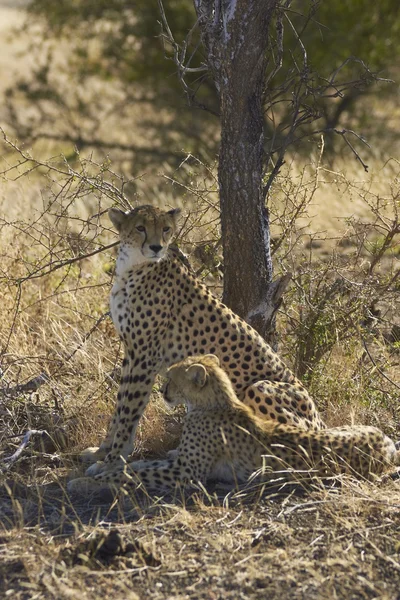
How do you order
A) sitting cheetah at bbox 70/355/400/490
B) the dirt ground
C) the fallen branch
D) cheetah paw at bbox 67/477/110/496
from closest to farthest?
1. the dirt ground
2. sitting cheetah at bbox 70/355/400/490
3. cheetah paw at bbox 67/477/110/496
4. the fallen branch

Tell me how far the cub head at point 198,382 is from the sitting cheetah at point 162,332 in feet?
0.65

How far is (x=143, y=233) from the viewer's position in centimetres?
468

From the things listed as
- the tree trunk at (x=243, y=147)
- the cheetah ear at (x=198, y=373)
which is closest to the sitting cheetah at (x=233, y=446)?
the cheetah ear at (x=198, y=373)

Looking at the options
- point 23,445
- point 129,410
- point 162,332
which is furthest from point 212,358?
point 23,445

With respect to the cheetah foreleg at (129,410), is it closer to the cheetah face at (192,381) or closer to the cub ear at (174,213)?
the cheetah face at (192,381)

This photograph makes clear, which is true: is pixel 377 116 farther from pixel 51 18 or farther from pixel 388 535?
pixel 388 535

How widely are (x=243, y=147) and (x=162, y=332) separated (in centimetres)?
112

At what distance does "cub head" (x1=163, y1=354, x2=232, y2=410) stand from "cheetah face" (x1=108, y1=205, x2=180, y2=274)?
547 mm

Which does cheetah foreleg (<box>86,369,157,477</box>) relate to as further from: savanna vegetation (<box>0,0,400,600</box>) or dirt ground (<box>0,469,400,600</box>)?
dirt ground (<box>0,469,400,600</box>)

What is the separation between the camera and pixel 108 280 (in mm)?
6512

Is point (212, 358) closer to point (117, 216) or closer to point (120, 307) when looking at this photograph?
point (120, 307)

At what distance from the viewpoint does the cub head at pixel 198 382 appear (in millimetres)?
4395

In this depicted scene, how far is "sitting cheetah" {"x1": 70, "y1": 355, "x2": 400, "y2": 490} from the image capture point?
13.9 feet

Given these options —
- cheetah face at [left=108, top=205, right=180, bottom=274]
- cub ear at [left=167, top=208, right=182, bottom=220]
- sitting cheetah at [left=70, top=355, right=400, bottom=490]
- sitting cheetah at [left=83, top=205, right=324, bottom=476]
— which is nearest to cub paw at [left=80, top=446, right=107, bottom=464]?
sitting cheetah at [left=83, top=205, right=324, bottom=476]
